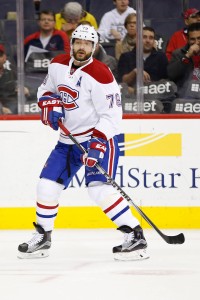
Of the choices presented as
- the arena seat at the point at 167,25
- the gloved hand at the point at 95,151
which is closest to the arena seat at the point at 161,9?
the arena seat at the point at 167,25

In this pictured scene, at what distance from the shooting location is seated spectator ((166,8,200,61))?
6.67 metres

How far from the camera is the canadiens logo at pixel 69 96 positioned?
17.4 feet

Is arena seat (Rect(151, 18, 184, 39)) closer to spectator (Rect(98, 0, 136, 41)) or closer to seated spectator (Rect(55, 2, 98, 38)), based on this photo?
spectator (Rect(98, 0, 136, 41))

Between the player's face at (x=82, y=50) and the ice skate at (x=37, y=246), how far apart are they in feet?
3.09

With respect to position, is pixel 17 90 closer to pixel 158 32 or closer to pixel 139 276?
pixel 158 32

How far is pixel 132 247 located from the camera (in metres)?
5.31

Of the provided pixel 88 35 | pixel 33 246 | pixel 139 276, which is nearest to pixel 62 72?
pixel 88 35

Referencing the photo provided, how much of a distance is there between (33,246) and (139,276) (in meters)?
Result: 0.92

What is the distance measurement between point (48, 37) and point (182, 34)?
0.90 meters

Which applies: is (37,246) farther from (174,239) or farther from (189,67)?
(189,67)

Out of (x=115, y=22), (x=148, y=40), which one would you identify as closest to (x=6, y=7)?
(x=115, y=22)

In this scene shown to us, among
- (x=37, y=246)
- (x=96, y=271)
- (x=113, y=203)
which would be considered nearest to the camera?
(x=96, y=271)

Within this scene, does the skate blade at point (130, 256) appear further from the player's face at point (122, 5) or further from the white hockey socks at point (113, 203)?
the player's face at point (122, 5)

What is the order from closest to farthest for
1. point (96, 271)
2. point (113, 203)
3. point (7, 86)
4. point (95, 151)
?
point (96, 271)
point (95, 151)
point (113, 203)
point (7, 86)
